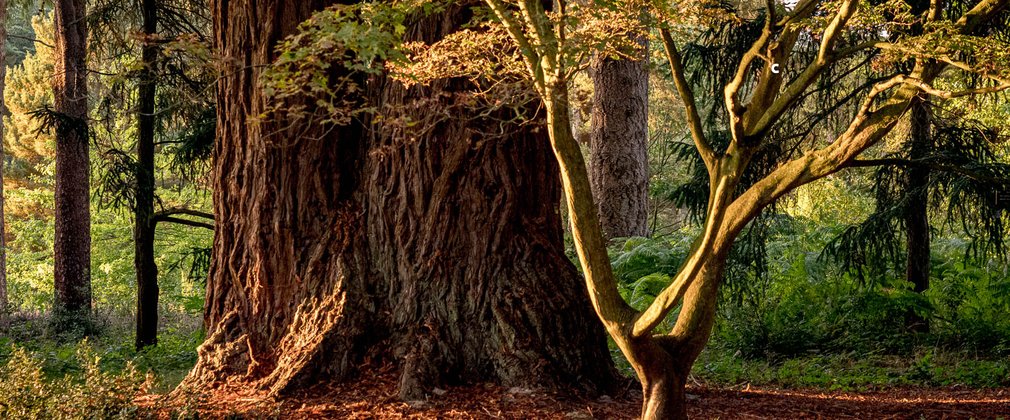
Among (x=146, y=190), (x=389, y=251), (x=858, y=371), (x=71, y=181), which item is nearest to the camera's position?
(x=389, y=251)

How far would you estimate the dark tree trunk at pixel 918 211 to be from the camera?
23.2ft

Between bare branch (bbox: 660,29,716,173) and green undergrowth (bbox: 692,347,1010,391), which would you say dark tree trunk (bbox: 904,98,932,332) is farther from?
bare branch (bbox: 660,29,716,173)

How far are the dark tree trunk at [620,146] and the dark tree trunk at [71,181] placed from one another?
783 centimetres

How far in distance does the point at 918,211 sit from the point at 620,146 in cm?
413

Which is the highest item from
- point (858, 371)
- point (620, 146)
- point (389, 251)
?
point (620, 146)

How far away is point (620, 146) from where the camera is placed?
37.0 feet

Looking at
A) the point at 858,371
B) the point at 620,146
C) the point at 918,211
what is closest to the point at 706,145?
the point at 858,371

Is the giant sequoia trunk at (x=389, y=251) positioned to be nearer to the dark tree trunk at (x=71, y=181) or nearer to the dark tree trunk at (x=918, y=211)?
the dark tree trunk at (x=918, y=211)

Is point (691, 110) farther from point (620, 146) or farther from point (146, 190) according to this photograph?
point (146, 190)

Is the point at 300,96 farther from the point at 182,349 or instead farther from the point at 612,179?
the point at 612,179

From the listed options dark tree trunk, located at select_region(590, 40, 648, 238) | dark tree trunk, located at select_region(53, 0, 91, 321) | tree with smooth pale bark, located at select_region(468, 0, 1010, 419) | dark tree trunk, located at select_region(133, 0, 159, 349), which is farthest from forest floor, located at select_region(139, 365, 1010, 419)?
dark tree trunk, located at select_region(53, 0, 91, 321)

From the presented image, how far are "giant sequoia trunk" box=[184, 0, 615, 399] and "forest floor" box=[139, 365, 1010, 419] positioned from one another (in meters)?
0.16

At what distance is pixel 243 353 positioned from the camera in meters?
5.75

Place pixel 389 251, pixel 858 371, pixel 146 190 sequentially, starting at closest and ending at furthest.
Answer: pixel 389 251
pixel 858 371
pixel 146 190
